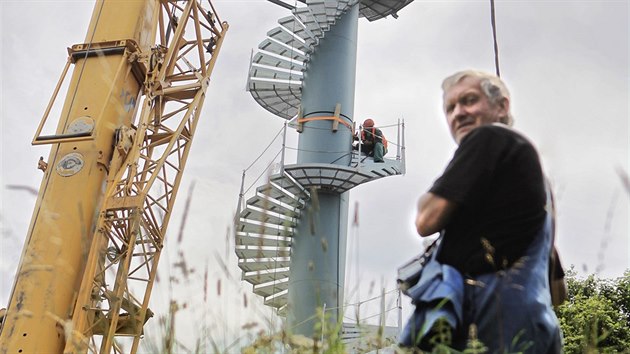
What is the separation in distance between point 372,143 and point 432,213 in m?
16.6

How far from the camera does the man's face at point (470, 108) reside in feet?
7.13

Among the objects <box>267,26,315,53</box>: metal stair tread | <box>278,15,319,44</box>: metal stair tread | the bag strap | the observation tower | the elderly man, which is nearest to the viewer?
the elderly man

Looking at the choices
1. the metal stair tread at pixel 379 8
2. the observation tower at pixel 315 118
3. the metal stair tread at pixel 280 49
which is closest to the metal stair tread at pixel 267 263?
the observation tower at pixel 315 118

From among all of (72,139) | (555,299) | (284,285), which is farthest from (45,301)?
(284,285)

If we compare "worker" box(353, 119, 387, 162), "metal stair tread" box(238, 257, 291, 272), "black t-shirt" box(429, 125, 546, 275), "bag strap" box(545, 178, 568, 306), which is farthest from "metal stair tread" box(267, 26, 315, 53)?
"black t-shirt" box(429, 125, 546, 275)

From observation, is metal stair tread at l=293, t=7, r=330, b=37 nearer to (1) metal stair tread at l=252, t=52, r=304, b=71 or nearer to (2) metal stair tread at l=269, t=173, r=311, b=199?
(1) metal stair tread at l=252, t=52, r=304, b=71

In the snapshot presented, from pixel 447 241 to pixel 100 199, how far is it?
8.39 metres

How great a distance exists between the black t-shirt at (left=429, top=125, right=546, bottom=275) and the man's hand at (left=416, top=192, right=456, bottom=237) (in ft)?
0.06

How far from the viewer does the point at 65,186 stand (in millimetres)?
8969

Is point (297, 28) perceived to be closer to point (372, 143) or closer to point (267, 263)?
point (372, 143)

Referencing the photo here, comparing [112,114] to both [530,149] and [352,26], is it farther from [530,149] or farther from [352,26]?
[352,26]

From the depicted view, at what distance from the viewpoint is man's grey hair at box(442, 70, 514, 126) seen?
216 cm

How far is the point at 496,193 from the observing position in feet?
6.44

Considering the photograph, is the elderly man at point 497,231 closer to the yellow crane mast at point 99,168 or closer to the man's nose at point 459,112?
the man's nose at point 459,112
